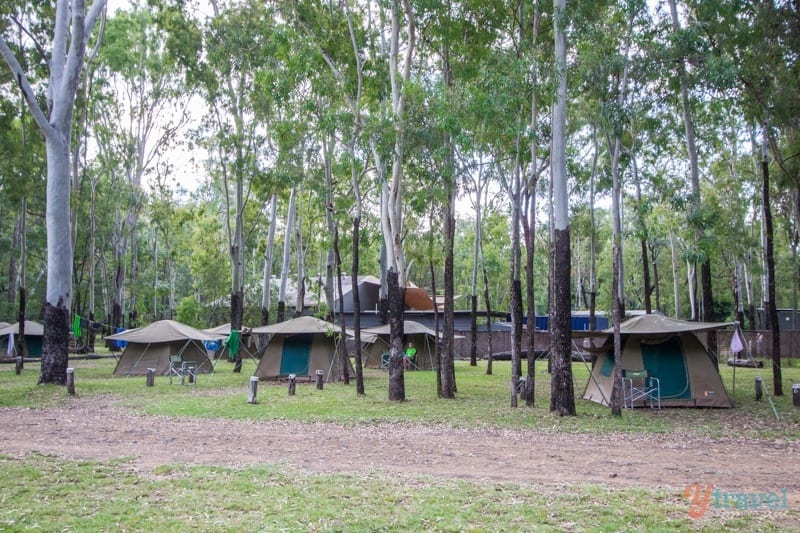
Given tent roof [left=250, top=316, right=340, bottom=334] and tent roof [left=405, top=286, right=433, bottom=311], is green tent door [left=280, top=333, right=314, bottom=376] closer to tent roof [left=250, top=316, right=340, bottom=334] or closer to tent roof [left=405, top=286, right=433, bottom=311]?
tent roof [left=250, top=316, right=340, bottom=334]

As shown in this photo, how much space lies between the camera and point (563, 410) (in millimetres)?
12961

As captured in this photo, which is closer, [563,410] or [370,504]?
[370,504]

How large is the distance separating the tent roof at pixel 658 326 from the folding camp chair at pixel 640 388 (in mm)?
942

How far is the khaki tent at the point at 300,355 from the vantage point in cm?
2133

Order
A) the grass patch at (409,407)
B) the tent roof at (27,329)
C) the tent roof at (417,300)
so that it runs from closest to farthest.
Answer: the grass patch at (409,407)
the tent roof at (27,329)
the tent roof at (417,300)

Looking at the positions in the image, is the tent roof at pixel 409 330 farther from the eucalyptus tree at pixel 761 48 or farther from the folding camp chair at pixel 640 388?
the eucalyptus tree at pixel 761 48

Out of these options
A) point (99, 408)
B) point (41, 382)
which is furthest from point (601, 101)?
point (41, 382)

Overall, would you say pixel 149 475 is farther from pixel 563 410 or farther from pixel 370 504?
pixel 563 410

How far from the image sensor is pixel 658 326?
47.5 ft

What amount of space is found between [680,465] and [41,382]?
14.5 m


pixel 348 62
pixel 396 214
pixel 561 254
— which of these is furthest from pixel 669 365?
pixel 348 62

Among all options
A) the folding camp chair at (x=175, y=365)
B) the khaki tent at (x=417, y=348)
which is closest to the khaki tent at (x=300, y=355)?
the folding camp chair at (x=175, y=365)

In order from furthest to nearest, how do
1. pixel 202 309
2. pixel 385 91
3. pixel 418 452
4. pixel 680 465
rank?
1. pixel 202 309
2. pixel 385 91
3. pixel 418 452
4. pixel 680 465

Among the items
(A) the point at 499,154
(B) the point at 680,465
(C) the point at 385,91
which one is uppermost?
(C) the point at 385,91
